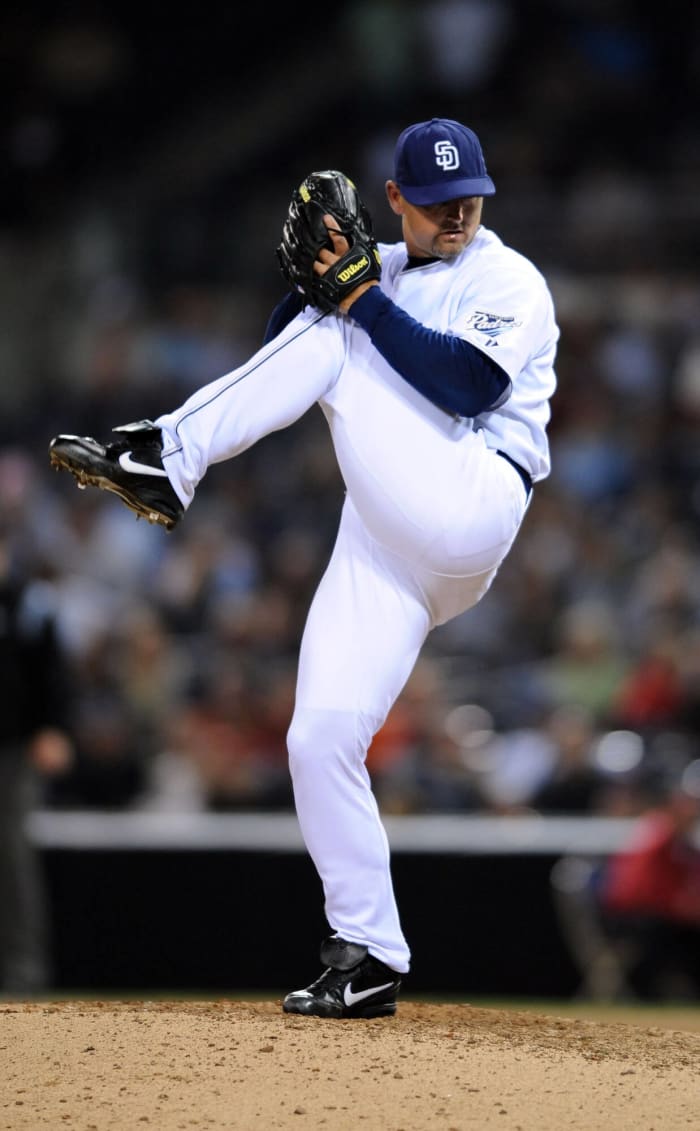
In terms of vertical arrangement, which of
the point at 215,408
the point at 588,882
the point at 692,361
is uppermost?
the point at 692,361

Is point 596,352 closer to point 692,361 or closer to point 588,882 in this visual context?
point 692,361

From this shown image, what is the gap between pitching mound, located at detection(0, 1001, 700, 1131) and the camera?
121 inches

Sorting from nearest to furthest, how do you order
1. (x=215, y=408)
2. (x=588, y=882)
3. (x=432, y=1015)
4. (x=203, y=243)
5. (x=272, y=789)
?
1. (x=215, y=408)
2. (x=432, y=1015)
3. (x=588, y=882)
4. (x=272, y=789)
5. (x=203, y=243)

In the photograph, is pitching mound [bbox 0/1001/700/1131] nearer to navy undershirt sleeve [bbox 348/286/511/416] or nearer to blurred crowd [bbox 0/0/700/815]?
navy undershirt sleeve [bbox 348/286/511/416]

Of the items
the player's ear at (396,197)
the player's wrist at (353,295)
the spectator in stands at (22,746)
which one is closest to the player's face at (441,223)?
the player's ear at (396,197)

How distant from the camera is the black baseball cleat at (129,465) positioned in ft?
11.8

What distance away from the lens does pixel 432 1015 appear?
13.2 ft

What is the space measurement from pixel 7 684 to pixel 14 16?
885cm

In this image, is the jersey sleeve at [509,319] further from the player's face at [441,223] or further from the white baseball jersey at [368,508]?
the player's face at [441,223]

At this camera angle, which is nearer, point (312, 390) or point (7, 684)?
point (312, 390)

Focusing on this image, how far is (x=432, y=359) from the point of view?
3570 mm

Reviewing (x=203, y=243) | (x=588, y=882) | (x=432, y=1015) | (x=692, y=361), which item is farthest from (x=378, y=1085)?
(x=203, y=243)

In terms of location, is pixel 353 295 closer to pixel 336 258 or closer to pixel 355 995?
pixel 336 258

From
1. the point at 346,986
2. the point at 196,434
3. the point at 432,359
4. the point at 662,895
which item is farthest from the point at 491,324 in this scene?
the point at 662,895
